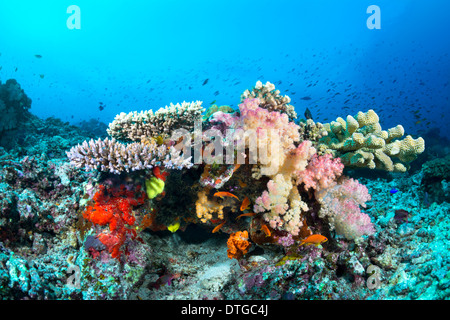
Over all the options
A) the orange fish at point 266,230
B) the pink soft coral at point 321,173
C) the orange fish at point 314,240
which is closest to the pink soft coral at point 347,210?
the pink soft coral at point 321,173

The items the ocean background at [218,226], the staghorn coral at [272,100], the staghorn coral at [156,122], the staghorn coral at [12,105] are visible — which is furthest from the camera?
the staghorn coral at [12,105]

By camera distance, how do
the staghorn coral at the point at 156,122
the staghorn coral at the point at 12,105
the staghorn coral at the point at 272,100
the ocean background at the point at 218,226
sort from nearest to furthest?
1. the ocean background at the point at 218,226
2. the staghorn coral at the point at 156,122
3. the staghorn coral at the point at 272,100
4. the staghorn coral at the point at 12,105

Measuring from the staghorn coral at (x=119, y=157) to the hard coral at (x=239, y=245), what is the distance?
53.8 inches

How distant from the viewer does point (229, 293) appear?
297 cm

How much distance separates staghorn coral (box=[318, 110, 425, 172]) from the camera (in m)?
4.10

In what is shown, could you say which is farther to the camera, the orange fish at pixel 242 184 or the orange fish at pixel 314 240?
the orange fish at pixel 242 184

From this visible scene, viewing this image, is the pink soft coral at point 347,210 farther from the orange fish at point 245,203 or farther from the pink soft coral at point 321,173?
the orange fish at point 245,203

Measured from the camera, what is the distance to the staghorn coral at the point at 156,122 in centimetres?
422

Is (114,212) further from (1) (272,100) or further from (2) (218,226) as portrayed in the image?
(1) (272,100)

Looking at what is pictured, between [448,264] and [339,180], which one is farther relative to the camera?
[339,180]
